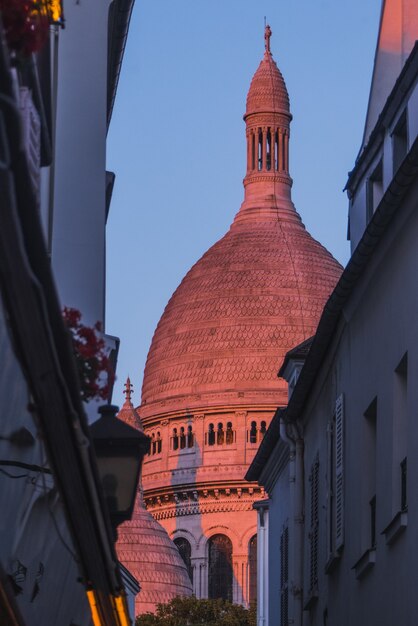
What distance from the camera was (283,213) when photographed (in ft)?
347

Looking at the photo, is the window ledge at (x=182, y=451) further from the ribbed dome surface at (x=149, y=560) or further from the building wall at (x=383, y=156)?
the building wall at (x=383, y=156)

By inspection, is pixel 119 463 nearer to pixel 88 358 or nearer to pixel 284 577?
pixel 88 358

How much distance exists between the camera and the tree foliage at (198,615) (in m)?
70.9

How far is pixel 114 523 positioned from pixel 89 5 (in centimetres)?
676

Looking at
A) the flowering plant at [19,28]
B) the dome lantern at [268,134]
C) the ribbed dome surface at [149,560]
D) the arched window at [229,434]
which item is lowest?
the flowering plant at [19,28]

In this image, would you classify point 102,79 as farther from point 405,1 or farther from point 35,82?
point 35,82

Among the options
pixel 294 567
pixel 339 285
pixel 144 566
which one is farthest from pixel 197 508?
pixel 339 285

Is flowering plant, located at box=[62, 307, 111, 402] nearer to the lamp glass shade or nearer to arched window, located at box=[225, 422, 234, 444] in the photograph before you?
the lamp glass shade

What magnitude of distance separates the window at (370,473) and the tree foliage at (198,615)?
177 feet

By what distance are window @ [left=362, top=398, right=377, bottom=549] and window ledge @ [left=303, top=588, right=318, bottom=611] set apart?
16.7 ft

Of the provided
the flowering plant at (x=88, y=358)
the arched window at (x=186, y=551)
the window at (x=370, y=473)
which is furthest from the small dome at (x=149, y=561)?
the flowering plant at (x=88, y=358)

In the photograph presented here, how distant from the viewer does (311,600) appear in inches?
867

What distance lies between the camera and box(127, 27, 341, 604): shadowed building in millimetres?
96938

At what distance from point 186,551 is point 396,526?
85099 millimetres
